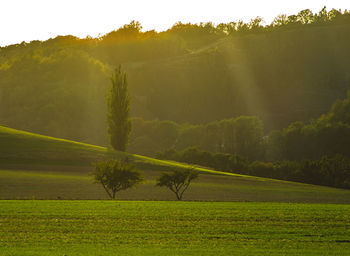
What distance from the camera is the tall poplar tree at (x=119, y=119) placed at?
85.1 meters

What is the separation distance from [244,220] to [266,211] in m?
4.75

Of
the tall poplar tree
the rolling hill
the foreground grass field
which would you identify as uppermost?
the tall poplar tree

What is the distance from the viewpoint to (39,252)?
18.8 m

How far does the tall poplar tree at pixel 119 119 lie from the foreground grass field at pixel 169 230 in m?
50.3

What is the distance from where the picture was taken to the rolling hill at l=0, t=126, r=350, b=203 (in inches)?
1866

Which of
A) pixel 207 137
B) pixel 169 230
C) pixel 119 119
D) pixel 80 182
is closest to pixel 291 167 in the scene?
pixel 119 119

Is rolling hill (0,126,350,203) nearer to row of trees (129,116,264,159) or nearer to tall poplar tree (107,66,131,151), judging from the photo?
tall poplar tree (107,66,131,151)

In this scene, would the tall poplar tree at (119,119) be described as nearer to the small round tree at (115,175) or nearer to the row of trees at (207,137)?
the small round tree at (115,175)

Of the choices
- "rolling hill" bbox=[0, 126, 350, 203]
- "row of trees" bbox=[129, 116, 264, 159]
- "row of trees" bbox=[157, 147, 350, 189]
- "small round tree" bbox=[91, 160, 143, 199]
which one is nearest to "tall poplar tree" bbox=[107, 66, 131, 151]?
"rolling hill" bbox=[0, 126, 350, 203]

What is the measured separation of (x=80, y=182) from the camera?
2121 inches

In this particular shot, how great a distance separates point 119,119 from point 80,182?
32.2m

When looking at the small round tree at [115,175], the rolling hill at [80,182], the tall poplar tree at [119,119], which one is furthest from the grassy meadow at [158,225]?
the tall poplar tree at [119,119]

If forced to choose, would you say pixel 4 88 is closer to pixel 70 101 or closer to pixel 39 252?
pixel 70 101

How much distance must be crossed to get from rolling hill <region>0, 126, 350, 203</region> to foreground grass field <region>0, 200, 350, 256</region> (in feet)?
41.9
